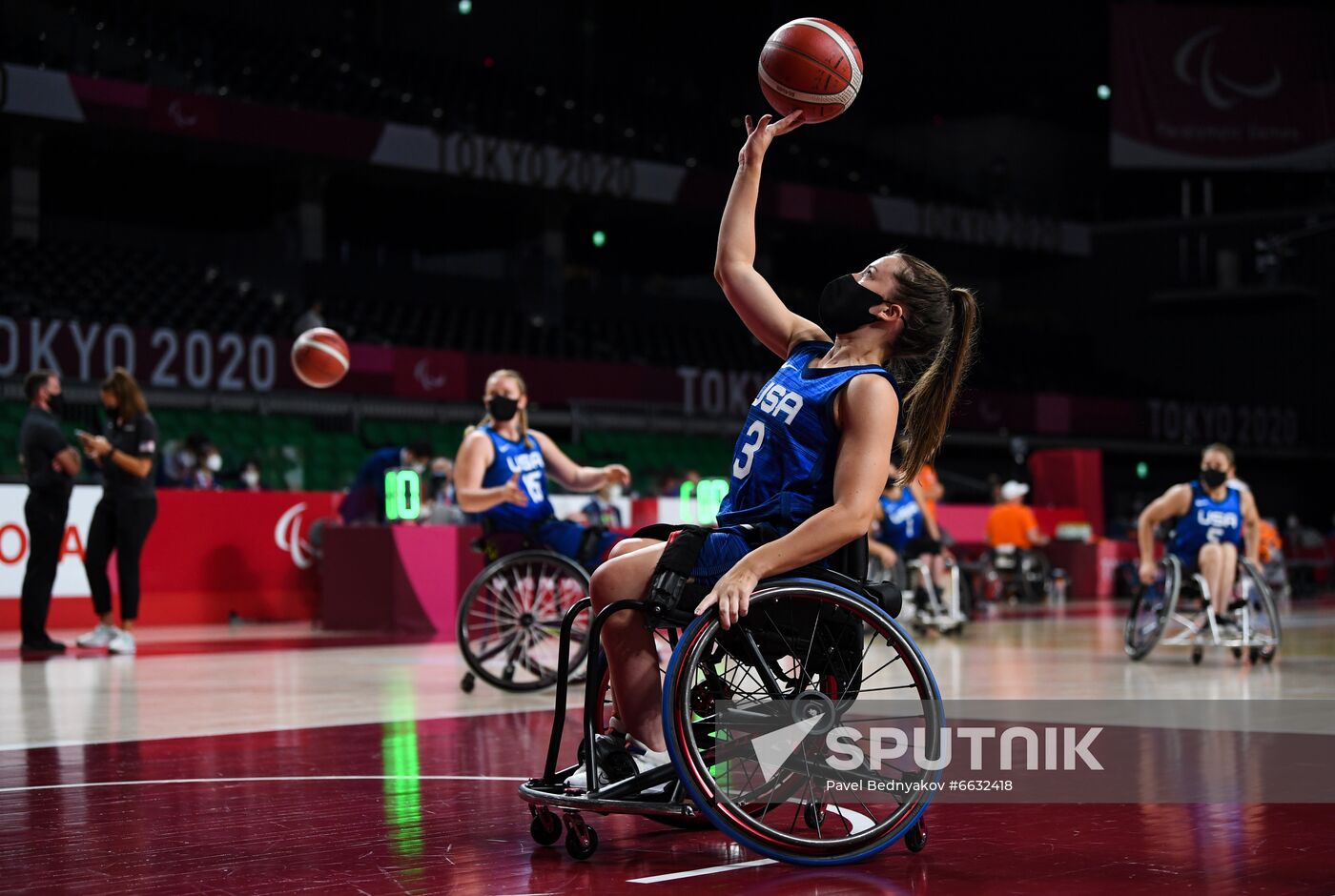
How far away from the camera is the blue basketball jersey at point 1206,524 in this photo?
9.78 metres

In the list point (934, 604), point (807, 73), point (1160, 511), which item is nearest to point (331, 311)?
point (934, 604)

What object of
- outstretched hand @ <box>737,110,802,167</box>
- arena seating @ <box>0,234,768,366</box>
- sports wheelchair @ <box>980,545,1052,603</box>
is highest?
arena seating @ <box>0,234,768,366</box>

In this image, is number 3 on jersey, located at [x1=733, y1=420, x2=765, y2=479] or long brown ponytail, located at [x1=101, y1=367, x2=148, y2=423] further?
long brown ponytail, located at [x1=101, y1=367, x2=148, y2=423]

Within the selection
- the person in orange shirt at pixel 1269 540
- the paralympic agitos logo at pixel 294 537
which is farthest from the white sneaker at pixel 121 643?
the person in orange shirt at pixel 1269 540

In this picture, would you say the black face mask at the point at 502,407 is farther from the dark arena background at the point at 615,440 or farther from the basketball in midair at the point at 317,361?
the basketball in midair at the point at 317,361

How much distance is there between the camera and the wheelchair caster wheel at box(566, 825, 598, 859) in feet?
11.6

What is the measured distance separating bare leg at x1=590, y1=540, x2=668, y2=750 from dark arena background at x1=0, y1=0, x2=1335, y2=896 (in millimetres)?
24

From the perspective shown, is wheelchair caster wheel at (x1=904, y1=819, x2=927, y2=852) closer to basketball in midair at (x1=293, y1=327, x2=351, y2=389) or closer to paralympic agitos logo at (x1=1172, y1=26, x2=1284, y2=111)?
basketball in midair at (x1=293, y1=327, x2=351, y2=389)

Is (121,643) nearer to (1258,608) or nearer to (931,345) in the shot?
(931,345)

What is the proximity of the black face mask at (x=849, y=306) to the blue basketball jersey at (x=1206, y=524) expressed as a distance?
675 centimetres

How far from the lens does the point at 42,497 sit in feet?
31.7

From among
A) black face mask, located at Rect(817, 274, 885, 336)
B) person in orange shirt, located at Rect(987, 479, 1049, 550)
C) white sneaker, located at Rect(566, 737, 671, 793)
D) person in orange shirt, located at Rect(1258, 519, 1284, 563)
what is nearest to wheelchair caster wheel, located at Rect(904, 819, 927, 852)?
white sneaker, located at Rect(566, 737, 671, 793)

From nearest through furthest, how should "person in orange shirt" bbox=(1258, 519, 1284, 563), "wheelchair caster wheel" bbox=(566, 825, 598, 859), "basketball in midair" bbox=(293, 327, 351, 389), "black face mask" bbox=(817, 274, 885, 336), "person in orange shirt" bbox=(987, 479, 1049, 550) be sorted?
1. "wheelchair caster wheel" bbox=(566, 825, 598, 859)
2. "black face mask" bbox=(817, 274, 885, 336)
3. "basketball in midair" bbox=(293, 327, 351, 389)
4. "person in orange shirt" bbox=(987, 479, 1049, 550)
5. "person in orange shirt" bbox=(1258, 519, 1284, 563)

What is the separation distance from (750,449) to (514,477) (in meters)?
3.74
